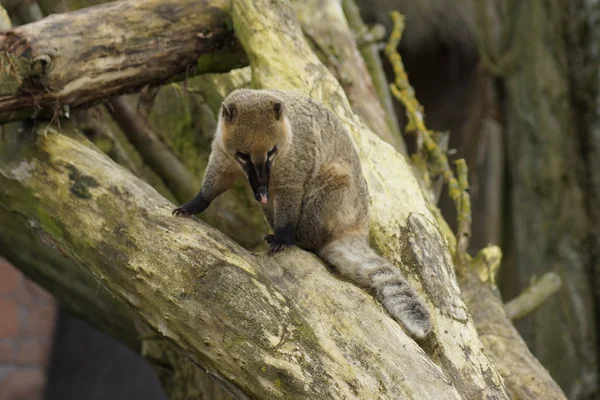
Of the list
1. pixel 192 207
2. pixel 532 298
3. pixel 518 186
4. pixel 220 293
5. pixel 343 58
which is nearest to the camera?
pixel 220 293

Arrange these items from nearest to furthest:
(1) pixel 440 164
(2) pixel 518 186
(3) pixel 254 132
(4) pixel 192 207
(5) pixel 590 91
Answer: (3) pixel 254 132 → (4) pixel 192 207 → (1) pixel 440 164 → (5) pixel 590 91 → (2) pixel 518 186

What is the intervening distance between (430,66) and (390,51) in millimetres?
7007

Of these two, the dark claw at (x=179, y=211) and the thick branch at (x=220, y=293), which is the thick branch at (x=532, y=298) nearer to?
the thick branch at (x=220, y=293)

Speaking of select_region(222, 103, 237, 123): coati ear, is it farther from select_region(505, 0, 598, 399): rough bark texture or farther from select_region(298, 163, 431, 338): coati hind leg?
select_region(505, 0, 598, 399): rough bark texture

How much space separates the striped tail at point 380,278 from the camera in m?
3.46

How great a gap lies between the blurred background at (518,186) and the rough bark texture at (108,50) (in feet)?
1.95

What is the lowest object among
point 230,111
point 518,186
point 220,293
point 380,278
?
point 518,186

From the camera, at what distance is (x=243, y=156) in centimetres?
384

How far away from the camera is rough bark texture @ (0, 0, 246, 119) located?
4148 mm

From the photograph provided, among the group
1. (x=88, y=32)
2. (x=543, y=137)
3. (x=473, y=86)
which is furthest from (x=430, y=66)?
(x=88, y=32)

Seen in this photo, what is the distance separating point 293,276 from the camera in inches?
141

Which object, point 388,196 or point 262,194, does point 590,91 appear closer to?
point 388,196

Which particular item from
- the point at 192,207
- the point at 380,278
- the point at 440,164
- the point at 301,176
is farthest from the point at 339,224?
the point at 440,164

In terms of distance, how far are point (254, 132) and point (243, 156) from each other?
0.45ft
